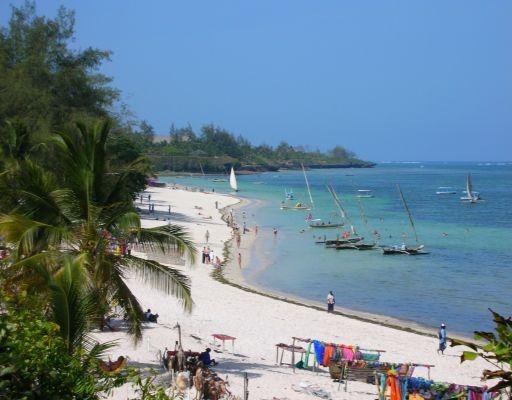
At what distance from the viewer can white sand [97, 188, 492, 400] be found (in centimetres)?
1405

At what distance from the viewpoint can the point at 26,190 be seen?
11242 millimetres

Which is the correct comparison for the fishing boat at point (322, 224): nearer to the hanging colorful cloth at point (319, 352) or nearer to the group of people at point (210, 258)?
the group of people at point (210, 258)

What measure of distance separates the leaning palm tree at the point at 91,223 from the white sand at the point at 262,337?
0.70m

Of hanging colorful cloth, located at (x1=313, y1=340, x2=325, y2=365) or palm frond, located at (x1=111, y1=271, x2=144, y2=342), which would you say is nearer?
palm frond, located at (x1=111, y1=271, x2=144, y2=342)

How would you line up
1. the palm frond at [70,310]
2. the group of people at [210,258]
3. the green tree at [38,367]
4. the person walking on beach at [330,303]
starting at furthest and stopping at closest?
the group of people at [210,258] < the person walking on beach at [330,303] < the palm frond at [70,310] < the green tree at [38,367]

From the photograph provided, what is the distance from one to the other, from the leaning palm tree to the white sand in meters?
0.70

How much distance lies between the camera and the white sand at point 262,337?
1405 cm

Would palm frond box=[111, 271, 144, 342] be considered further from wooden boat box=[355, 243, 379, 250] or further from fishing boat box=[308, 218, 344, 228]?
fishing boat box=[308, 218, 344, 228]

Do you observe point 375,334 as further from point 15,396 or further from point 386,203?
point 386,203

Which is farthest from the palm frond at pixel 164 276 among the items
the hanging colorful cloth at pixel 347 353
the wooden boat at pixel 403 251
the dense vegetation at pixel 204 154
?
the dense vegetation at pixel 204 154

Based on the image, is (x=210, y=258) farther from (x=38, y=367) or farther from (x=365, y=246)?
(x=38, y=367)

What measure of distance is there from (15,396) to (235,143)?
194120 mm

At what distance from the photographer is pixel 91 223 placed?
37.5 ft

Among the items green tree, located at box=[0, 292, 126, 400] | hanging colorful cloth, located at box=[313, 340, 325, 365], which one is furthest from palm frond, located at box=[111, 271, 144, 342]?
hanging colorful cloth, located at box=[313, 340, 325, 365]
